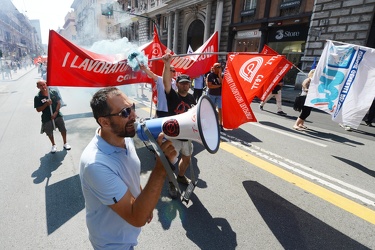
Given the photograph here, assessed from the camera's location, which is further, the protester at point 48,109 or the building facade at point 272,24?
the building facade at point 272,24

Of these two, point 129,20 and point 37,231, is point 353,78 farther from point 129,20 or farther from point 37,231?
point 129,20

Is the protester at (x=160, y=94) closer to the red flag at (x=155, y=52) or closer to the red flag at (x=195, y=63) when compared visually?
the red flag at (x=155, y=52)

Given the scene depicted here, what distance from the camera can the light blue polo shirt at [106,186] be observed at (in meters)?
1.19

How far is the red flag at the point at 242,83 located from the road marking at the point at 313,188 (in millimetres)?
788

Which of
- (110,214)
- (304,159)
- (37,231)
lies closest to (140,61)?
(37,231)

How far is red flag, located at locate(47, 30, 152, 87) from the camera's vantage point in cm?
348

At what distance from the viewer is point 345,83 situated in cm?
418

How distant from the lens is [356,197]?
3.15 m

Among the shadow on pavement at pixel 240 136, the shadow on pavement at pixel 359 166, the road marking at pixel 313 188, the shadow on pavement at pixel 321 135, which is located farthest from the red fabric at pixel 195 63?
the shadow on pavement at pixel 359 166

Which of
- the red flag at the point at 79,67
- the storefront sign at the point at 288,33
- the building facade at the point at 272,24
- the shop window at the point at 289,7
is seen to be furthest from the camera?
the storefront sign at the point at 288,33

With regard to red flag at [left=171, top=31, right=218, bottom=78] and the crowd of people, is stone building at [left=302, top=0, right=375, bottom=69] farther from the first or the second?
the crowd of people

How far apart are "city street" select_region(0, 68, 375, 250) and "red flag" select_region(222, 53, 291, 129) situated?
86 centimetres

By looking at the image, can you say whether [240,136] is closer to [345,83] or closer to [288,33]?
[345,83]

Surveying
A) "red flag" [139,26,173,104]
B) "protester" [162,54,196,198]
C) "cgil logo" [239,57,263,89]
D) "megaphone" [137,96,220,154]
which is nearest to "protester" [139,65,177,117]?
"protester" [162,54,196,198]
